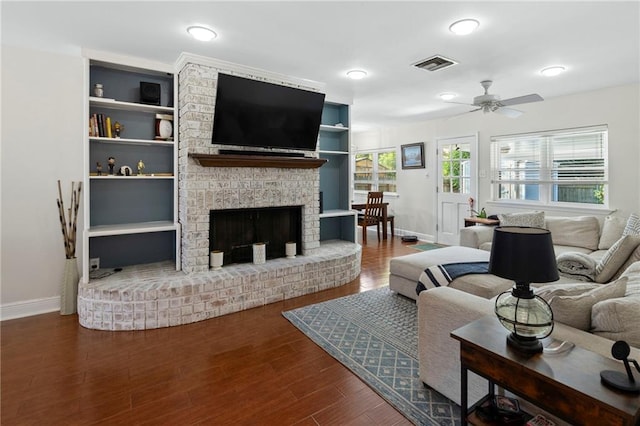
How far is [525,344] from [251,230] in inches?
122

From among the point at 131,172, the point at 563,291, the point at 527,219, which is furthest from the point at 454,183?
the point at 131,172

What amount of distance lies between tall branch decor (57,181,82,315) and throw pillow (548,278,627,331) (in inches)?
149

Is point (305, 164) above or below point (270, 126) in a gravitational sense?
below

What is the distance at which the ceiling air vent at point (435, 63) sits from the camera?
3.29 meters

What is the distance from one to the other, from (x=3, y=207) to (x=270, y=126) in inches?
101

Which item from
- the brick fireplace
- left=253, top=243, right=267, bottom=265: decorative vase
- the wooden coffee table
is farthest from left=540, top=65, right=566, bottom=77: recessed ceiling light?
left=253, top=243, right=267, bottom=265: decorative vase

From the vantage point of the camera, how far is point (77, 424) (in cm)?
177

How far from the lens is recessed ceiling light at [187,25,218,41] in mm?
2635

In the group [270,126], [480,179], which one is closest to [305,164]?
[270,126]

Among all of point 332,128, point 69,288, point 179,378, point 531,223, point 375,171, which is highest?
point 332,128

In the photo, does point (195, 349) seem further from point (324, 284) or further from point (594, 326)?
point (594, 326)

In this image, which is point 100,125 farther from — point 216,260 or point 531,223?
point 531,223

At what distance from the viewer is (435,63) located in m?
3.42

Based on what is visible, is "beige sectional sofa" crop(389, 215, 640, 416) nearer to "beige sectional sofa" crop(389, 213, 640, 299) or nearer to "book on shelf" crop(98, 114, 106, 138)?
"beige sectional sofa" crop(389, 213, 640, 299)
